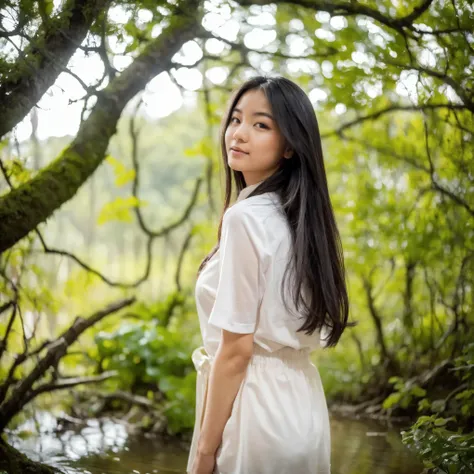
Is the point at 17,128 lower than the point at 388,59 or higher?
lower

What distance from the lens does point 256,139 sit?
192 centimetres

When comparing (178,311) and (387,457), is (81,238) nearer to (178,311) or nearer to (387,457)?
(178,311)

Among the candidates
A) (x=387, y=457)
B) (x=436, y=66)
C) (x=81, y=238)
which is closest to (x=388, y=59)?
(x=436, y=66)

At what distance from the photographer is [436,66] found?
8.99 feet

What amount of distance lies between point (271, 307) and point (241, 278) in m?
0.12

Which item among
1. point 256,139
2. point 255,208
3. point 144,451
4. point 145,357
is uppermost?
point 256,139

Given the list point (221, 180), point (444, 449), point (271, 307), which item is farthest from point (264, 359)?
point (221, 180)

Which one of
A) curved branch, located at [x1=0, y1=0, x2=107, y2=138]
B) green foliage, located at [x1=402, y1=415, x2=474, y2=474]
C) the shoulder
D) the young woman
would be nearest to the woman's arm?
the young woman

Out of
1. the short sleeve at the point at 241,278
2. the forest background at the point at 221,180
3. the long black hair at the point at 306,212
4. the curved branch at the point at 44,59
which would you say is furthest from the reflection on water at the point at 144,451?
the curved branch at the point at 44,59

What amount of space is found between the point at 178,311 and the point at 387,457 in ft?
9.18

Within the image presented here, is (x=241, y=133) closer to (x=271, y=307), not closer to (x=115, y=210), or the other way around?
(x=271, y=307)

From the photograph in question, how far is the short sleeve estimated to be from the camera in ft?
5.49

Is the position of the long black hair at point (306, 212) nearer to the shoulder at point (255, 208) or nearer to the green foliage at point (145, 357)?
the shoulder at point (255, 208)

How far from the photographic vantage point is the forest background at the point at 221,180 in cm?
211
